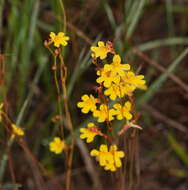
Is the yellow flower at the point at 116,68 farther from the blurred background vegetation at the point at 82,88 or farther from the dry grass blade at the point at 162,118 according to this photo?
the dry grass blade at the point at 162,118

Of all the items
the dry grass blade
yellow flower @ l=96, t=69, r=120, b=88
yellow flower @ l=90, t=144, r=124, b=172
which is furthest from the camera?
the dry grass blade

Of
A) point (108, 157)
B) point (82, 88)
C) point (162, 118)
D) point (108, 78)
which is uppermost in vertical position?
point (82, 88)

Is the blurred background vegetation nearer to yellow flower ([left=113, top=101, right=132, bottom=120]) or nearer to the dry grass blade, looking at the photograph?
the dry grass blade

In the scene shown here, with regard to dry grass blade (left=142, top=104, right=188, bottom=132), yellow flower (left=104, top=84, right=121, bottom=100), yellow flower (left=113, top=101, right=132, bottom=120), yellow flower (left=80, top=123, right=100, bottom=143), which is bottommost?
yellow flower (left=80, top=123, right=100, bottom=143)

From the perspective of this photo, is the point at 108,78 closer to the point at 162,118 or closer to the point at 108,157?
the point at 108,157

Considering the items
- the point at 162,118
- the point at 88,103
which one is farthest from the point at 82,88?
the point at 88,103

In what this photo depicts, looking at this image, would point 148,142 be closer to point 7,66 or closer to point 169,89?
point 169,89

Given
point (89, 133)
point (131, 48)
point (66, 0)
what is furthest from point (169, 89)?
point (89, 133)

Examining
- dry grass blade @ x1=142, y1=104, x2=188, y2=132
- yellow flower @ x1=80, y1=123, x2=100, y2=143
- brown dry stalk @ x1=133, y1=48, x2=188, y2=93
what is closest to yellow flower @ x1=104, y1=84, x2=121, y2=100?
yellow flower @ x1=80, y1=123, x2=100, y2=143

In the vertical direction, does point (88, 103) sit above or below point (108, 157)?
above
